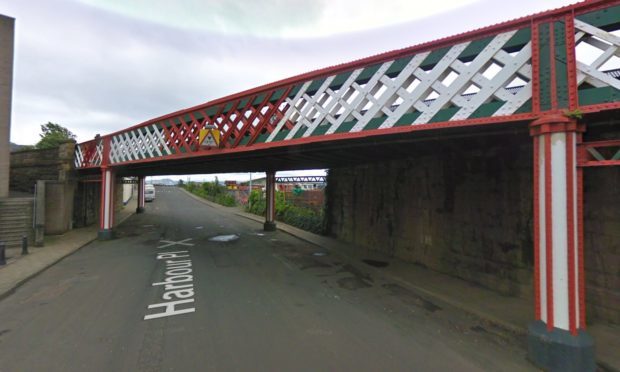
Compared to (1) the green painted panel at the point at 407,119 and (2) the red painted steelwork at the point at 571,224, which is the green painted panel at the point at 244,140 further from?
(2) the red painted steelwork at the point at 571,224

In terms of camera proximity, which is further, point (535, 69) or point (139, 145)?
point (139, 145)

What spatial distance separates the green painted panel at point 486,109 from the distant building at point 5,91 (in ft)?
66.6

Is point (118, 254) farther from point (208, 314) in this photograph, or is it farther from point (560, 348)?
point (560, 348)

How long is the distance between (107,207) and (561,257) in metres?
17.0

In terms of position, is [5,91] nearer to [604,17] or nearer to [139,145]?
[139,145]

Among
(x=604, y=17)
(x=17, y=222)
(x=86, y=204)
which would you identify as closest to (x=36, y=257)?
(x=17, y=222)

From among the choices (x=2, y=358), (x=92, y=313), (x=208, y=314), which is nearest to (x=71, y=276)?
(x=92, y=313)

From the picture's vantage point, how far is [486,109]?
4520 mm

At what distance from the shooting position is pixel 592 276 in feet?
17.5

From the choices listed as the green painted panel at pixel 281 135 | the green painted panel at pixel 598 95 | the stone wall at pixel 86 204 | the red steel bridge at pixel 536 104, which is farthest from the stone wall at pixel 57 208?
the green painted panel at pixel 598 95

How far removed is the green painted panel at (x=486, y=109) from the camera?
14.6 ft

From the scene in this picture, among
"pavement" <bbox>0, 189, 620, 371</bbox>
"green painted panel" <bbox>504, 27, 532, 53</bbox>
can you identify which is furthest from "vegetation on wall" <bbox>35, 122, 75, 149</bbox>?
"green painted panel" <bbox>504, 27, 532, 53</bbox>

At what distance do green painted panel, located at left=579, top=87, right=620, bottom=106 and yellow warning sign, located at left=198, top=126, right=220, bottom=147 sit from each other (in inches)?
331

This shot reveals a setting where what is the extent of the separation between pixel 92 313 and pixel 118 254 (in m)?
6.32
